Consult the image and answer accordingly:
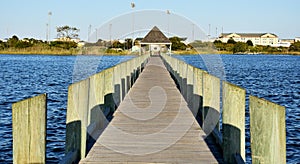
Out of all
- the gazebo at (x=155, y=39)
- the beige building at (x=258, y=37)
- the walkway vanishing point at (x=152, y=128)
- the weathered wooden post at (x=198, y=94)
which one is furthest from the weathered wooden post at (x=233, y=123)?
the beige building at (x=258, y=37)

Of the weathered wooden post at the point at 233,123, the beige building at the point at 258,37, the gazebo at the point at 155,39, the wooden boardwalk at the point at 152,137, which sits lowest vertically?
the wooden boardwalk at the point at 152,137

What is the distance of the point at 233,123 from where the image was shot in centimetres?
552

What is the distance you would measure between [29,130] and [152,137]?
376 centimetres

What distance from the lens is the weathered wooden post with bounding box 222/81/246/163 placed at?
5.37m

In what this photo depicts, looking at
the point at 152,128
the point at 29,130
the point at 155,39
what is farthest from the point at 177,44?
the point at 29,130

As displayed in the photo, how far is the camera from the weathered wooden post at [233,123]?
5.37m

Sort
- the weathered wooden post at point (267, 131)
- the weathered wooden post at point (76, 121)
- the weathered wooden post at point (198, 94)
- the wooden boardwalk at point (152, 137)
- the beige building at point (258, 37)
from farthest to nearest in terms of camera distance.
A: the beige building at point (258, 37) → the weathered wooden post at point (198, 94) → the wooden boardwalk at point (152, 137) → the weathered wooden post at point (76, 121) → the weathered wooden post at point (267, 131)

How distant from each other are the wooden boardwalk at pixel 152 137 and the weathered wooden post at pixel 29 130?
1830 millimetres

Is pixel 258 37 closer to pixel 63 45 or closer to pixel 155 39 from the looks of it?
pixel 63 45

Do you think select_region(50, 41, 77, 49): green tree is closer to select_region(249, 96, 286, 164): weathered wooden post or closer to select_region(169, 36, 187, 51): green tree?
select_region(169, 36, 187, 51): green tree

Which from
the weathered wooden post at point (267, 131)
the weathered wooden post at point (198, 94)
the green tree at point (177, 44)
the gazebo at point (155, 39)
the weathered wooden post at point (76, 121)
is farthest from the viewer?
the green tree at point (177, 44)

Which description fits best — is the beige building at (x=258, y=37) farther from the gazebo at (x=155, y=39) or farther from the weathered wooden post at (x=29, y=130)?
the weathered wooden post at (x=29, y=130)

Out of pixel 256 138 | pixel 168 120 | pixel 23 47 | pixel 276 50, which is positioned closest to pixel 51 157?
pixel 168 120

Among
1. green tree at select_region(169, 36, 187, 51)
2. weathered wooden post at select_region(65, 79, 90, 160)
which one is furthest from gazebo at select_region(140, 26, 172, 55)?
weathered wooden post at select_region(65, 79, 90, 160)
